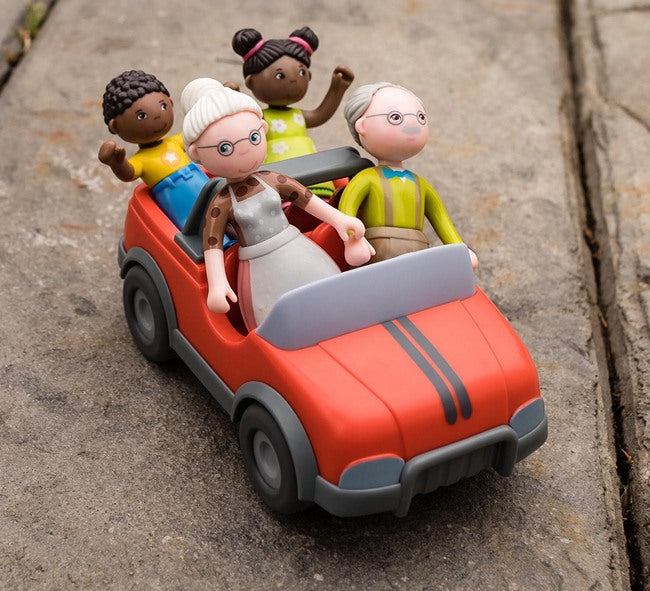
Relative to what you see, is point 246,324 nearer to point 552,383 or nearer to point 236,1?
point 552,383

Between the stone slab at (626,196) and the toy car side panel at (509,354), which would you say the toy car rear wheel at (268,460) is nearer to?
the toy car side panel at (509,354)

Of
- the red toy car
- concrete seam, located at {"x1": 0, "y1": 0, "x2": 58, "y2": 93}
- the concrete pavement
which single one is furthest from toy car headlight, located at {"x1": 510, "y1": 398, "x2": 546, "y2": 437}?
concrete seam, located at {"x1": 0, "y1": 0, "x2": 58, "y2": 93}

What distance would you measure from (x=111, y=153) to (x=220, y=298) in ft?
1.34

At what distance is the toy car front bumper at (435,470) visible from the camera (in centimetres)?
184

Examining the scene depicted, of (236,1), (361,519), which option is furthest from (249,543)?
(236,1)

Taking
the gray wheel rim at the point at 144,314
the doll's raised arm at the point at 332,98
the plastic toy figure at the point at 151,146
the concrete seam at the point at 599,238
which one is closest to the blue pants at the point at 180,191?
the plastic toy figure at the point at 151,146

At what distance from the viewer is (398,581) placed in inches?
76.2

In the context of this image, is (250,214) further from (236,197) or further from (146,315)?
(146,315)

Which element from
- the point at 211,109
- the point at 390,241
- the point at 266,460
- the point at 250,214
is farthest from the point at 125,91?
the point at 266,460

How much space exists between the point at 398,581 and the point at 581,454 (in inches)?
22.4

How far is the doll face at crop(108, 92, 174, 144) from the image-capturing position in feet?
7.30

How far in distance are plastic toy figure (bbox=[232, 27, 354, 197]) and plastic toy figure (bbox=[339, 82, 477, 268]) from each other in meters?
0.21

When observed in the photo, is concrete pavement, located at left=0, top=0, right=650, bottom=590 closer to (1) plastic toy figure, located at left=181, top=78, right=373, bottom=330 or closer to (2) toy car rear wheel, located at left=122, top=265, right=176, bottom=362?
(2) toy car rear wheel, located at left=122, top=265, right=176, bottom=362

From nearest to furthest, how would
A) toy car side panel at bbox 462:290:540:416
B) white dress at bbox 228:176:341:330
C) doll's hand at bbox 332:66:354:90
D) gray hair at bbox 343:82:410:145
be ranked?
toy car side panel at bbox 462:290:540:416, white dress at bbox 228:176:341:330, gray hair at bbox 343:82:410:145, doll's hand at bbox 332:66:354:90
